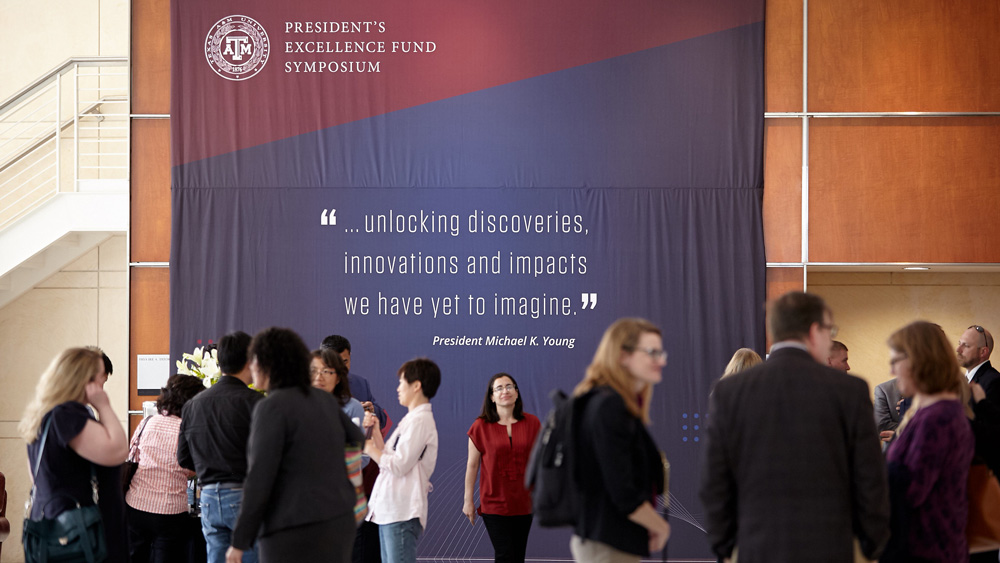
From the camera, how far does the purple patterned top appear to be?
3145 millimetres

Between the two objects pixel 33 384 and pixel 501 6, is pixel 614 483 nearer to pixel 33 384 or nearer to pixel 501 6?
pixel 501 6

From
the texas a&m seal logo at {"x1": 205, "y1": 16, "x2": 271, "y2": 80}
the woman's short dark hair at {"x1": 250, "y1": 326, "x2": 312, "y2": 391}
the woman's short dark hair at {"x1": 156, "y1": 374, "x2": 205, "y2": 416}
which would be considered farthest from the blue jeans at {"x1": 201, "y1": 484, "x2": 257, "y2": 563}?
the texas a&m seal logo at {"x1": 205, "y1": 16, "x2": 271, "y2": 80}

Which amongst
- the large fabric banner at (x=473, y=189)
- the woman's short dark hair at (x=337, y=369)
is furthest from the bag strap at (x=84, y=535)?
the large fabric banner at (x=473, y=189)

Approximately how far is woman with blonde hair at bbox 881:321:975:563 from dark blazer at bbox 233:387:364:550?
2009 mm

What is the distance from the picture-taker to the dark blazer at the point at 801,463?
288 centimetres

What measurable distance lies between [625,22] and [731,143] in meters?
1.20

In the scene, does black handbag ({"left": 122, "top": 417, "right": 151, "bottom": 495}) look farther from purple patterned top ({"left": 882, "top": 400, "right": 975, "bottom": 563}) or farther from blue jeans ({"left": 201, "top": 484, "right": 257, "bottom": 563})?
purple patterned top ({"left": 882, "top": 400, "right": 975, "bottom": 563})

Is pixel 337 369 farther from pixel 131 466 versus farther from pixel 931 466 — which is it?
pixel 931 466

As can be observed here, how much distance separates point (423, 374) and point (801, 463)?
2.15 m

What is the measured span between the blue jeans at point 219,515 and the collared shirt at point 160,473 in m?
0.84

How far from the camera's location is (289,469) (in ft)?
10.7

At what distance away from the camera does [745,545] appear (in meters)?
2.95

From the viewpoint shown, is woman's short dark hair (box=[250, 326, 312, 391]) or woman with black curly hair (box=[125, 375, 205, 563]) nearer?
woman's short dark hair (box=[250, 326, 312, 391])

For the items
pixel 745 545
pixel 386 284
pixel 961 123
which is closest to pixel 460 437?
pixel 386 284
